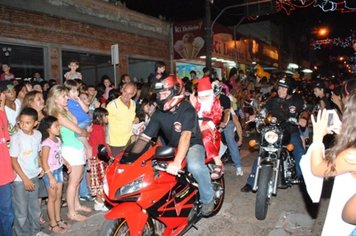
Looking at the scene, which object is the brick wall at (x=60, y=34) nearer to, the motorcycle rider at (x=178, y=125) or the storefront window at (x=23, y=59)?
the storefront window at (x=23, y=59)

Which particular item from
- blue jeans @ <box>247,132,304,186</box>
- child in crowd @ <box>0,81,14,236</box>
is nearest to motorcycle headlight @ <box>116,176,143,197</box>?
child in crowd @ <box>0,81,14,236</box>

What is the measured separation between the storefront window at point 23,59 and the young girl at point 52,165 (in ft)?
21.9

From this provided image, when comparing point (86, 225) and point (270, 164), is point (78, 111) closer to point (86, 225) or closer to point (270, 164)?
point (86, 225)

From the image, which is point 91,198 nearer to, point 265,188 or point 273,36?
point 265,188

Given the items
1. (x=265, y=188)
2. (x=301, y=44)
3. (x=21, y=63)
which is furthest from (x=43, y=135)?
(x=301, y=44)

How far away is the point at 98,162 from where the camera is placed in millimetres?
6309

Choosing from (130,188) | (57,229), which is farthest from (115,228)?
(57,229)

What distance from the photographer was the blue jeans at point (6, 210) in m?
4.20

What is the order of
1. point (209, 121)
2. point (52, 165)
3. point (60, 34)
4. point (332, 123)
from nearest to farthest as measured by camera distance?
point (332, 123), point (52, 165), point (209, 121), point (60, 34)

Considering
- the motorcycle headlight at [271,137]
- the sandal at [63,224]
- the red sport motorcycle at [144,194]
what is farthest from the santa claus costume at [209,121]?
the sandal at [63,224]

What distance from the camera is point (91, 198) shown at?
22.1 feet

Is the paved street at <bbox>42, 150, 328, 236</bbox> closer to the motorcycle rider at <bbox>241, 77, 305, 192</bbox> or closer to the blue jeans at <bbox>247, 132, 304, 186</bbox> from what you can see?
the blue jeans at <bbox>247, 132, 304, 186</bbox>

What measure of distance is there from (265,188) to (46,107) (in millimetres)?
3352

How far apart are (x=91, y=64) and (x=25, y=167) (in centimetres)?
1023
